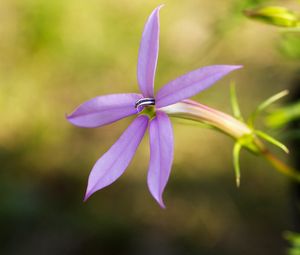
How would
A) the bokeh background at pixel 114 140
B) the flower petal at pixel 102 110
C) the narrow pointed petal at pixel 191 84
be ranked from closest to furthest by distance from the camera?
the narrow pointed petal at pixel 191 84
the flower petal at pixel 102 110
the bokeh background at pixel 114 140

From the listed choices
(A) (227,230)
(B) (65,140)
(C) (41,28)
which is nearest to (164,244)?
(A) (227,230)

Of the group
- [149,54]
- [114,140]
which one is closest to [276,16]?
[149,54]

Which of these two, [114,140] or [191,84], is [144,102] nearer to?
[191,84]

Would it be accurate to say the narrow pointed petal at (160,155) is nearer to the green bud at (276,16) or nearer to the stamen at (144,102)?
the stamen at (144,102)

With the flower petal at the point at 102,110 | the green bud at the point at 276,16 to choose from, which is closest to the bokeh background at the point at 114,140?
the green bud at the point at 276,16

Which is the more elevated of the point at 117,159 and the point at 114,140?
the point at 117,159

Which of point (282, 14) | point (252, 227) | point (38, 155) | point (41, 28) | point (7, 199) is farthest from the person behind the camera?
point (41, 28)

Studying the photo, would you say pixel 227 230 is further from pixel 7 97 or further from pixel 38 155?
pixel 7 97
